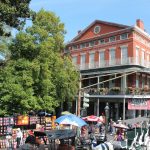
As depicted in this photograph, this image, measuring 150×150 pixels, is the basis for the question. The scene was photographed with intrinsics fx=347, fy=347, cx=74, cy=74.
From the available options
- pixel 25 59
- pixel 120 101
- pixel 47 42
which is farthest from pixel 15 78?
pixel 120 101

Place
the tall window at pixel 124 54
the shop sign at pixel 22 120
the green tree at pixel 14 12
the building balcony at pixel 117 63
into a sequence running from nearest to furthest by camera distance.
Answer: the green tree at pixel 14 12, the shop sign at pixel 22 120, the building balcony at pixel 117 63, the tall window at pixel 124 54

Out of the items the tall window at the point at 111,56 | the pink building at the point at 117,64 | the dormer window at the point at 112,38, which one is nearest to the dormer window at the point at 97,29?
the pink building at the point at 117,64

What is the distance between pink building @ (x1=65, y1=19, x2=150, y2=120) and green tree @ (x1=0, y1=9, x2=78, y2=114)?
23.0ft

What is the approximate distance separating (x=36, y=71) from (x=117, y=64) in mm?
15181

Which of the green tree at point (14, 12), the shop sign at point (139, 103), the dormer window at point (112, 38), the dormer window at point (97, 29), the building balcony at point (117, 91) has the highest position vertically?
the dormer window at point (97, 29)

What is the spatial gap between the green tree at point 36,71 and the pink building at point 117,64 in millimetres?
7019

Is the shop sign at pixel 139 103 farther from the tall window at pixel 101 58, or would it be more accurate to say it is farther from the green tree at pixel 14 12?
the green tree at pixel 14 12

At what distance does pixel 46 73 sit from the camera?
27719 millimetres

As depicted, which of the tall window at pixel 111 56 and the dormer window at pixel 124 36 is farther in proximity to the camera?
the tall window at pixel 111 56

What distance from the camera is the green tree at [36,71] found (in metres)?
26.5

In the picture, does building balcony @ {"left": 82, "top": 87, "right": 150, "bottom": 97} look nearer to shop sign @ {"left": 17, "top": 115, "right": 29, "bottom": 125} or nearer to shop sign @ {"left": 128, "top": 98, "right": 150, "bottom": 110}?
shop sign @ {"left": 128, "top": 98, "right": 150, "bottom": 110}

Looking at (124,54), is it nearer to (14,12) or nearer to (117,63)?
(117,63)

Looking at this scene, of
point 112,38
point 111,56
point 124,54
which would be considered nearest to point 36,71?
point 124,54

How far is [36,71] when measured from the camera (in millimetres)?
27109
